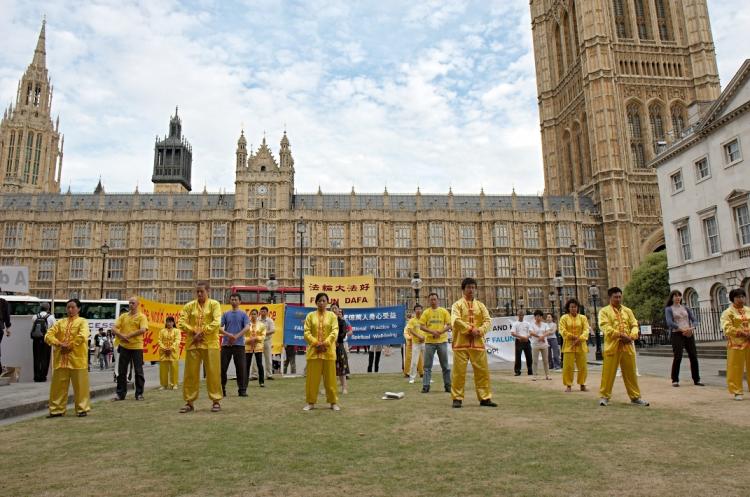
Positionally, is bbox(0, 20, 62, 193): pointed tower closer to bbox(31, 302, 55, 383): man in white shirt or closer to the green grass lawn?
bbox(31, 302, 55, 383): man in white shirt

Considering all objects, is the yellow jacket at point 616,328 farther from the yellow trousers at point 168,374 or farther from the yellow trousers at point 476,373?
the yellow trousers at point 168,374

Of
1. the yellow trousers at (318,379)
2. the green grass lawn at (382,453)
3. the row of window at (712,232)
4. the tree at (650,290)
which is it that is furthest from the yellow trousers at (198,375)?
the tree at (650,290)

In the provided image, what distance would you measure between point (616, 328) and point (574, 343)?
8.40ft

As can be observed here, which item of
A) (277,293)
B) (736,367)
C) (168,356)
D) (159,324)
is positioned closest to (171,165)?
(277,293)

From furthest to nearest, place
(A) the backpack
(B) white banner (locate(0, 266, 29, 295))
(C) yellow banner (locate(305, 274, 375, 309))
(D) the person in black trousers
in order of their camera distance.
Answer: (C) yellow banner (locate(305, 274, 375, 309)) < (B) white banner (locate(0, 266, 29, 295)) < (A) the backpack < (D) the person in black trousers

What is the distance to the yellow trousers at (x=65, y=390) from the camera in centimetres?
766

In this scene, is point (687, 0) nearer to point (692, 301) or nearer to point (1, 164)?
point (692, 301)

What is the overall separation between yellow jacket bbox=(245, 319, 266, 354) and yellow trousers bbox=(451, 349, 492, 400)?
20.0ft

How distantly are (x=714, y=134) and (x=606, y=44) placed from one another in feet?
131

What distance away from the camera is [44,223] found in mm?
49656

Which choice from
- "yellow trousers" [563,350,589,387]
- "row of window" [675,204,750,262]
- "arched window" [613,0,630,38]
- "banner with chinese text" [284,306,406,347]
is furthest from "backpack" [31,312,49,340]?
"arched window" [613,0,630,38]

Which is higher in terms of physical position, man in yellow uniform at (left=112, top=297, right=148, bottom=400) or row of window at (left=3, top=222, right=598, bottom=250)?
row of window at (left=3, top=222, right=598, bottom=250)

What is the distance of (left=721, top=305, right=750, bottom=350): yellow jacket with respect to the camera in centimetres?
908

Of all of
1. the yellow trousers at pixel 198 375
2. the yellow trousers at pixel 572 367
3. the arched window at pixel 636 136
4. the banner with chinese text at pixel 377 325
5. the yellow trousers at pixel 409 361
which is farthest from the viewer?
the arched window at pixel 636 136
